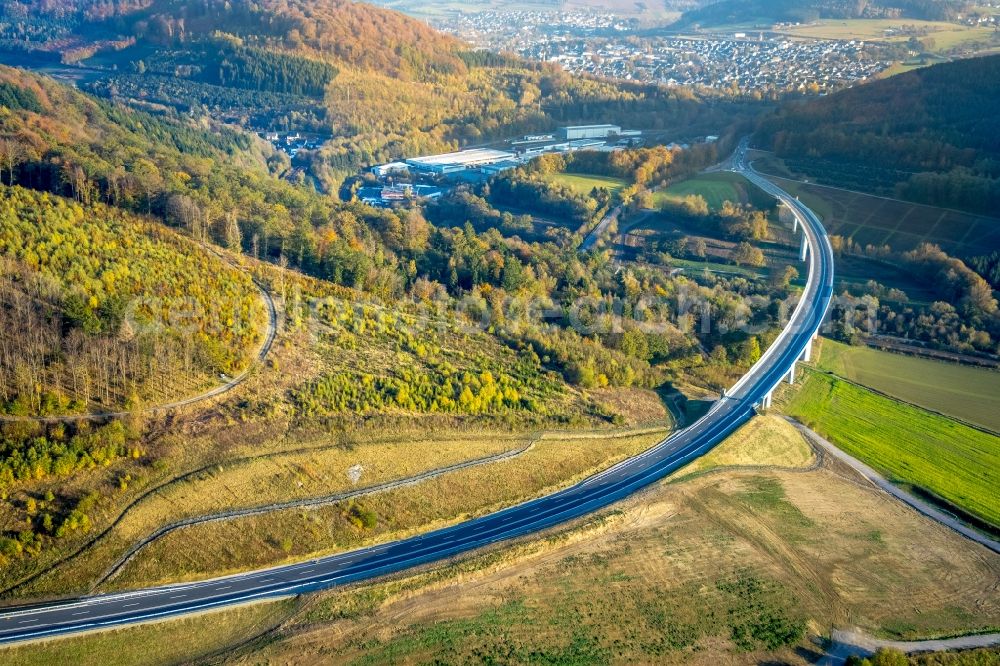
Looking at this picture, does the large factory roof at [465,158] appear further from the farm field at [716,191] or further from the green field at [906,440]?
the green field at [906,440]

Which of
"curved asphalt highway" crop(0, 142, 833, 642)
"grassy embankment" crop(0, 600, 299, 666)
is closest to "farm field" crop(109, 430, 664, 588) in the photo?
"curved asphalt highway" crop(0, 142, 833, 642)

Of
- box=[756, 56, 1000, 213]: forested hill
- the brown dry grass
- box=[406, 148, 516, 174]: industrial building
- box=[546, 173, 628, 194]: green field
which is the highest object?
box=[756, 56, 1000, 213]: forested hill

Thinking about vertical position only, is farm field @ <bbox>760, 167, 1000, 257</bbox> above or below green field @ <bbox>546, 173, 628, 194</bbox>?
above

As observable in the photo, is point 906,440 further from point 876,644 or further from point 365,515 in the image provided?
point 365,515

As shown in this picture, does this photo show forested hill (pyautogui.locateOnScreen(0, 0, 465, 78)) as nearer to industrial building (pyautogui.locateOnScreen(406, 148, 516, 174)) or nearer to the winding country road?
industrial building (pyautogui.locateOnScreen(406, 148, 516, 174))

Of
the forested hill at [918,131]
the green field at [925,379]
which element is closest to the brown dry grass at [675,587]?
the green field at [925,379]

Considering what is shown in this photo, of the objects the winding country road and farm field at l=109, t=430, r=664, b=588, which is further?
the winding country road
